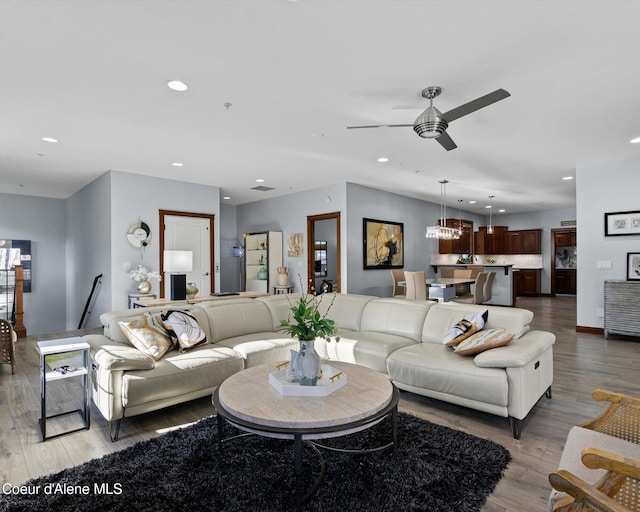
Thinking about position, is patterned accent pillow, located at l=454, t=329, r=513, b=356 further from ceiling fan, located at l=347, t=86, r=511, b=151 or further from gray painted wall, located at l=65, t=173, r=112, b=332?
gray painted wall, located at l=65, t=173, r=112, b=332

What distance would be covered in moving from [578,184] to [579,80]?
383cm

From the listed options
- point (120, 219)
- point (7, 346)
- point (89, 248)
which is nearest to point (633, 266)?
point (120, 219)

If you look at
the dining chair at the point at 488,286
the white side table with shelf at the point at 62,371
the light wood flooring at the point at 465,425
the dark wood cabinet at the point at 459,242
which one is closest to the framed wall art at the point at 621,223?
the light wood flooring at the point at 465,425

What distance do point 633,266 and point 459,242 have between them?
5357 millimetres

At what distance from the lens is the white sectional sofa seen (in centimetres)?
262

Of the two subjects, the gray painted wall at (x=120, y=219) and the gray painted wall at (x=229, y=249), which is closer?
the gray painted wall at (x=120, y=219)

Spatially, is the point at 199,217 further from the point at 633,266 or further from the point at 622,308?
the point at 633,266

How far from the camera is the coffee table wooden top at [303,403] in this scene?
1.88m

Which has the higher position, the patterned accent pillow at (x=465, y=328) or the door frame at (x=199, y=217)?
the door frame at (x=199, y=217)

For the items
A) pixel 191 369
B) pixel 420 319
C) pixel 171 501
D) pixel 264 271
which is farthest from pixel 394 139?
pixel 264 271

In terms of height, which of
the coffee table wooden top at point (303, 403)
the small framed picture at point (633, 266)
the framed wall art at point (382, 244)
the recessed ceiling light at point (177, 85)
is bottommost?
the coffee table wooden top at point (303, 403)

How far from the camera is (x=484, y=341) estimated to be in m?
2.91

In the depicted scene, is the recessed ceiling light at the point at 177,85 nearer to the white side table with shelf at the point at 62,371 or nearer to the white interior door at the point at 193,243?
the white side table with shelf at the point at 62,371

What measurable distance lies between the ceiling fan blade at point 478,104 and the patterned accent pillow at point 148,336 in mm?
2959
